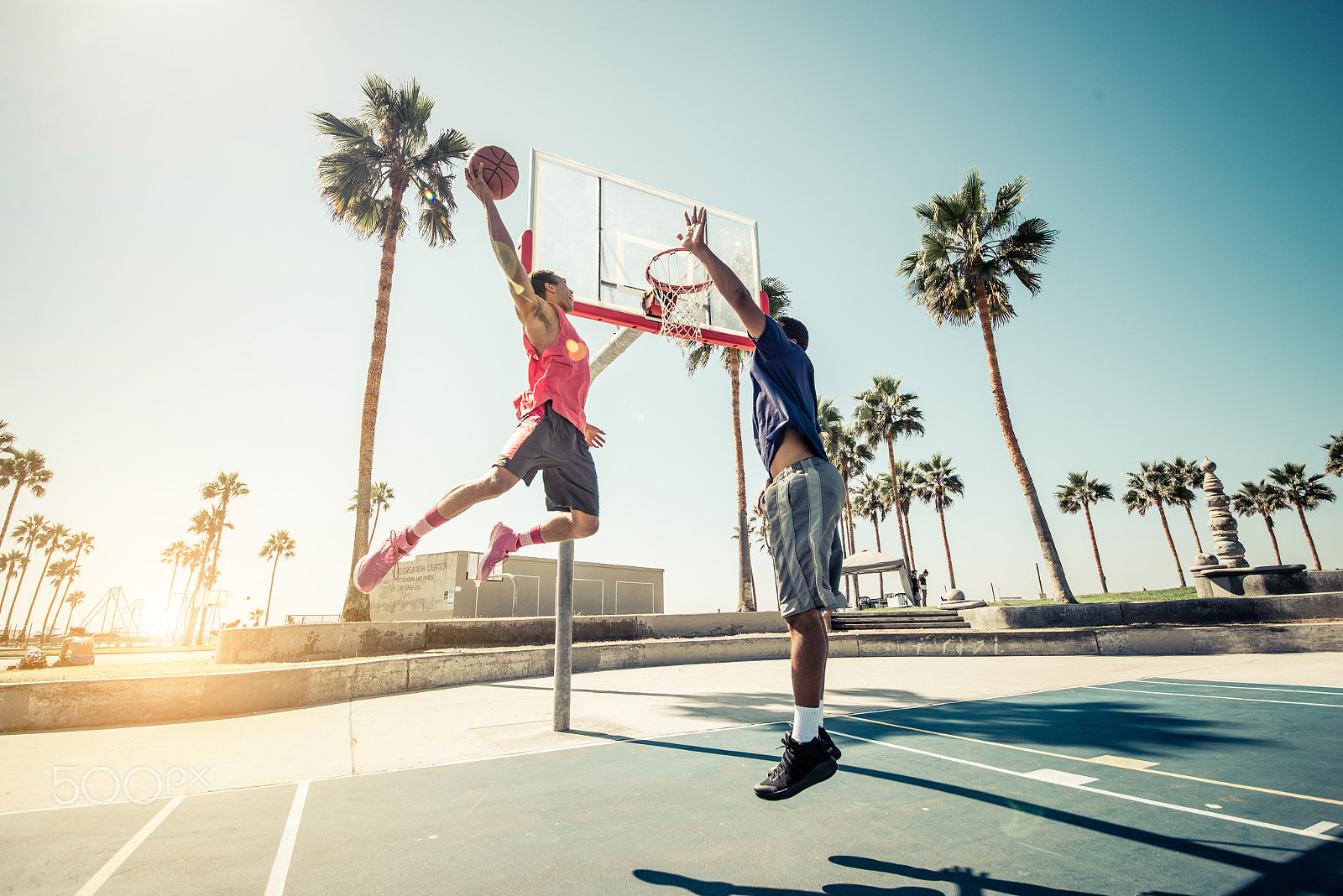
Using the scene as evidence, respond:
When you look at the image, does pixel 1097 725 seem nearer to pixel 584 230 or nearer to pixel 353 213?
pixel 584 230

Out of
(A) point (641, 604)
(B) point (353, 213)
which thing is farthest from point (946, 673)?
(A) point (641, 604)

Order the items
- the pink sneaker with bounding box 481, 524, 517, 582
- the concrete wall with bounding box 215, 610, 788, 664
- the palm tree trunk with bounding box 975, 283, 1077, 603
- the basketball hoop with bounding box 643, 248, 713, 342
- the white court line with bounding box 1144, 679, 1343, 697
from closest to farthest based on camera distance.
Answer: the pink sneaker with bounding box 481, 524, 517, 582, the white court line with bounding box 1144, 679, 1343, 697, the basketball hoop with bounding box 643, 248, 713, 342, the concrete wall with bounding box 215, 610, 788, 664, the palm tree trunk with bounding box 975, 283, 1077, 603

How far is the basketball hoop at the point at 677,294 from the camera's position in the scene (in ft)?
22.0

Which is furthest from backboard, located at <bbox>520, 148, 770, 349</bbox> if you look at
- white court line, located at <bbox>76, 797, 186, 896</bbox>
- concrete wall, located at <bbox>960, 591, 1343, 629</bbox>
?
concrete wall, located at <bbox>960, 591, 1343, 629</bbox>

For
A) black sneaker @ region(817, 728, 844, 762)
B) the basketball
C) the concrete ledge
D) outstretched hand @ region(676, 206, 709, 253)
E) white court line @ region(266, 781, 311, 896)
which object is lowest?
white court line @ region(266, 781, 311, 896)

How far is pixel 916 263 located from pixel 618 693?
19334 mm

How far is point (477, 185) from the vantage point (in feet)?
12.6

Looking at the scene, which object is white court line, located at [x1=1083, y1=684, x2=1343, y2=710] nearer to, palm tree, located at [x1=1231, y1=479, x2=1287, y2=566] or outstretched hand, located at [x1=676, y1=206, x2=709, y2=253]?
outstretched hand, located at [x1=676, y1=206, x2=709, y2=253]

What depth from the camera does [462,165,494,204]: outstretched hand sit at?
3.80m

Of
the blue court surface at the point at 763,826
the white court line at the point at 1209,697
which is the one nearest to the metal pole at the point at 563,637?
the blue court surface at the point at 763,826

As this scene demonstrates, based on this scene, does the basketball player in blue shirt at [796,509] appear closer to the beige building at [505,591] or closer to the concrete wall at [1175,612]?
the concrete wall at [1175,612]

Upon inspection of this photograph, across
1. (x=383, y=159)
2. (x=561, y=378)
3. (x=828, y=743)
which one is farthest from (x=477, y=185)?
(x=383, y=159)

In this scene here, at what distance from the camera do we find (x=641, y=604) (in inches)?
1309

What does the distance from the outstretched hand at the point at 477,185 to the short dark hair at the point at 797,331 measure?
6.89 ft
